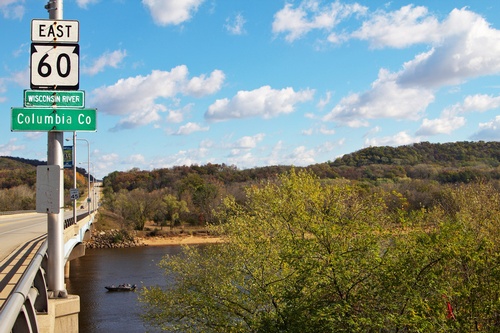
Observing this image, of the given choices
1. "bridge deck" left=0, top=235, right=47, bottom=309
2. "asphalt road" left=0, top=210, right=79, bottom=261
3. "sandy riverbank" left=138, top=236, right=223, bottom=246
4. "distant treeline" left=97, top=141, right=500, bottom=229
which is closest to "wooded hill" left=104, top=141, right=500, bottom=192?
"distant treeline" left=97, top=141, right=500, bottom=229

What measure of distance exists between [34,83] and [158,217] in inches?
3127

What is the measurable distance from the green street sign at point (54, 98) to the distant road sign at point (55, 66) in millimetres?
101

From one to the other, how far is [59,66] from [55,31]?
Result: 495 millimetres

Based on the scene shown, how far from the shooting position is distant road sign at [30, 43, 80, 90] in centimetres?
734

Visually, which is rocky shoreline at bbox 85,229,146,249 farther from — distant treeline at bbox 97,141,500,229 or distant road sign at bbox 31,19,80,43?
distant road sign at bbox 31,19,80,43

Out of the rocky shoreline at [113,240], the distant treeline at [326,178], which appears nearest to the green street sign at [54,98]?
the distant treeline at [326,178]

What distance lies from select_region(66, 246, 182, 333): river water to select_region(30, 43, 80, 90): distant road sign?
17.6 meters

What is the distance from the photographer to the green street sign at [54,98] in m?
7.29

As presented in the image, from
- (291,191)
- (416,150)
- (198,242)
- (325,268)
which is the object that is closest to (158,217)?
(198,242)

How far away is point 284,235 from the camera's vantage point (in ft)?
51.3

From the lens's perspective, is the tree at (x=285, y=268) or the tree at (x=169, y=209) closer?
the tree at (x=285, y=268)

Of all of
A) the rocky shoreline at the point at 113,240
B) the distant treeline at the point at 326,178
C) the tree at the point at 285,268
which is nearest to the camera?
the tree at the point at 285,268

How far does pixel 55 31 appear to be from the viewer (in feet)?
24.2

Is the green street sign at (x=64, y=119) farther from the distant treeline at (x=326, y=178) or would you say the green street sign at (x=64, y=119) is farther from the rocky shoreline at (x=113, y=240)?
the rocky shoreline at (x=113, y=240)
